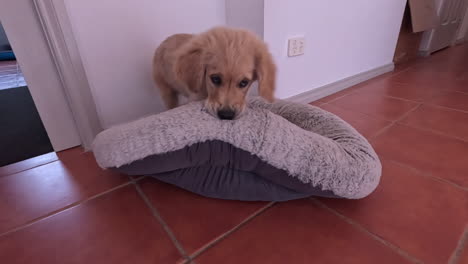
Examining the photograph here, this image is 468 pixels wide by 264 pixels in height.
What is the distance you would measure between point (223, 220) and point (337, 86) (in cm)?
160

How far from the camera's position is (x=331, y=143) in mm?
788

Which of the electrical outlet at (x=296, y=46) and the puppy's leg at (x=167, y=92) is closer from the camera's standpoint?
the puppy's leg at (x=167, y=92)

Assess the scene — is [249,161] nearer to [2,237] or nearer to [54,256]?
[54,256]

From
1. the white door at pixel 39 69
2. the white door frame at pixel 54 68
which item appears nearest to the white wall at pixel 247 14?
the white door frame at pixel 54 68

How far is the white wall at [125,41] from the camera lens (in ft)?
3.73

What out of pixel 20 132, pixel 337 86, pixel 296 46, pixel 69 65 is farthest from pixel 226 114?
pixel 337 86

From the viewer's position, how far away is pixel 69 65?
1057 millimetres

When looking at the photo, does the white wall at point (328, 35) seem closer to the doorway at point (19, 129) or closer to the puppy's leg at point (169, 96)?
the puppy's leg at point (169, 96)

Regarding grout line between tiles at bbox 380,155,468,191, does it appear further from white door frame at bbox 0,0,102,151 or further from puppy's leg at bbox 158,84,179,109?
white door frame at bbox 0,0,102,151

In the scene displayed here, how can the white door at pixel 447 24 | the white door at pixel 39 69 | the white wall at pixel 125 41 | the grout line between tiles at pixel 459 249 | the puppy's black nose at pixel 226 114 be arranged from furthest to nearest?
the white door at pixel 447 24, the white wall at pixel 125 41, the white door at pixel 39 69, the puppy's black nose at pixel 226 114, the grout line between tiles at pixel 459 249

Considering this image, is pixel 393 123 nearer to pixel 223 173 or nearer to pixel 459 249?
pixel 459 249

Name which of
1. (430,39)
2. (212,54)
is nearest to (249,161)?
(212,54)

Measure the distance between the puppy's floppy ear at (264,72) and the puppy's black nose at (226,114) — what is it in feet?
0.65

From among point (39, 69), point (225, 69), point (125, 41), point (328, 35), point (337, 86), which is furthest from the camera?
point (337, 86)
